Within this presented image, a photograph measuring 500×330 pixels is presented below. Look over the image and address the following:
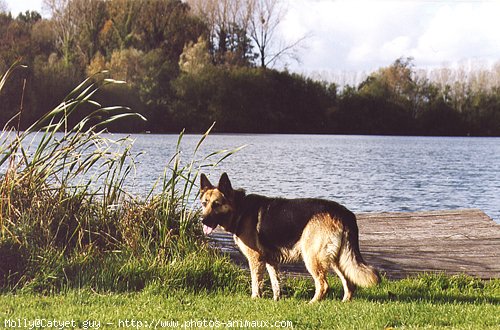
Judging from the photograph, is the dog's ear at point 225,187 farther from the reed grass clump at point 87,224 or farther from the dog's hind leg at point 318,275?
the dog's hind leg at point 318,275

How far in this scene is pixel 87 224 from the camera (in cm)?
602

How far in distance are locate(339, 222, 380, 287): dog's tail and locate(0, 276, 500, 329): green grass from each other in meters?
0.21

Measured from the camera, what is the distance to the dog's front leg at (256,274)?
538 centimetres

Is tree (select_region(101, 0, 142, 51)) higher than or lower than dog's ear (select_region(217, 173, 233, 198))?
higher

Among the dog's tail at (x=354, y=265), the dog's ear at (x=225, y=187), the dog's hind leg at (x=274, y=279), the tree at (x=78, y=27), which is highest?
the tree at (x=78, y=27)

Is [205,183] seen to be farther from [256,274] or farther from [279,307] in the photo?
[279,307]

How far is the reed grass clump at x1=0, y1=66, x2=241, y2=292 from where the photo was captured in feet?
17.9

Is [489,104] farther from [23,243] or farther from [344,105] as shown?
[23,243]

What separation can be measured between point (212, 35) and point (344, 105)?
756cm

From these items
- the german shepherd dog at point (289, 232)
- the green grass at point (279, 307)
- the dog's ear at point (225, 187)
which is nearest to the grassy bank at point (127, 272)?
the green grass at point (279, 307)

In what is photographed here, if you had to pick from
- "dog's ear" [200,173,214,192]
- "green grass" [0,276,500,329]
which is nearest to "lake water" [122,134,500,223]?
"dog's ear" [200,173,214,192]

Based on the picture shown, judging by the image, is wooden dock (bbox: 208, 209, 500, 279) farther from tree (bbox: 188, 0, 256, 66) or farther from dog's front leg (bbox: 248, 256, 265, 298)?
tree (bbox: 188, 0, 256, 66)

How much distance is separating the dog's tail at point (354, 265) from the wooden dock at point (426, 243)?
1169mm

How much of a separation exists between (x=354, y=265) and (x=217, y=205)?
1270mm
